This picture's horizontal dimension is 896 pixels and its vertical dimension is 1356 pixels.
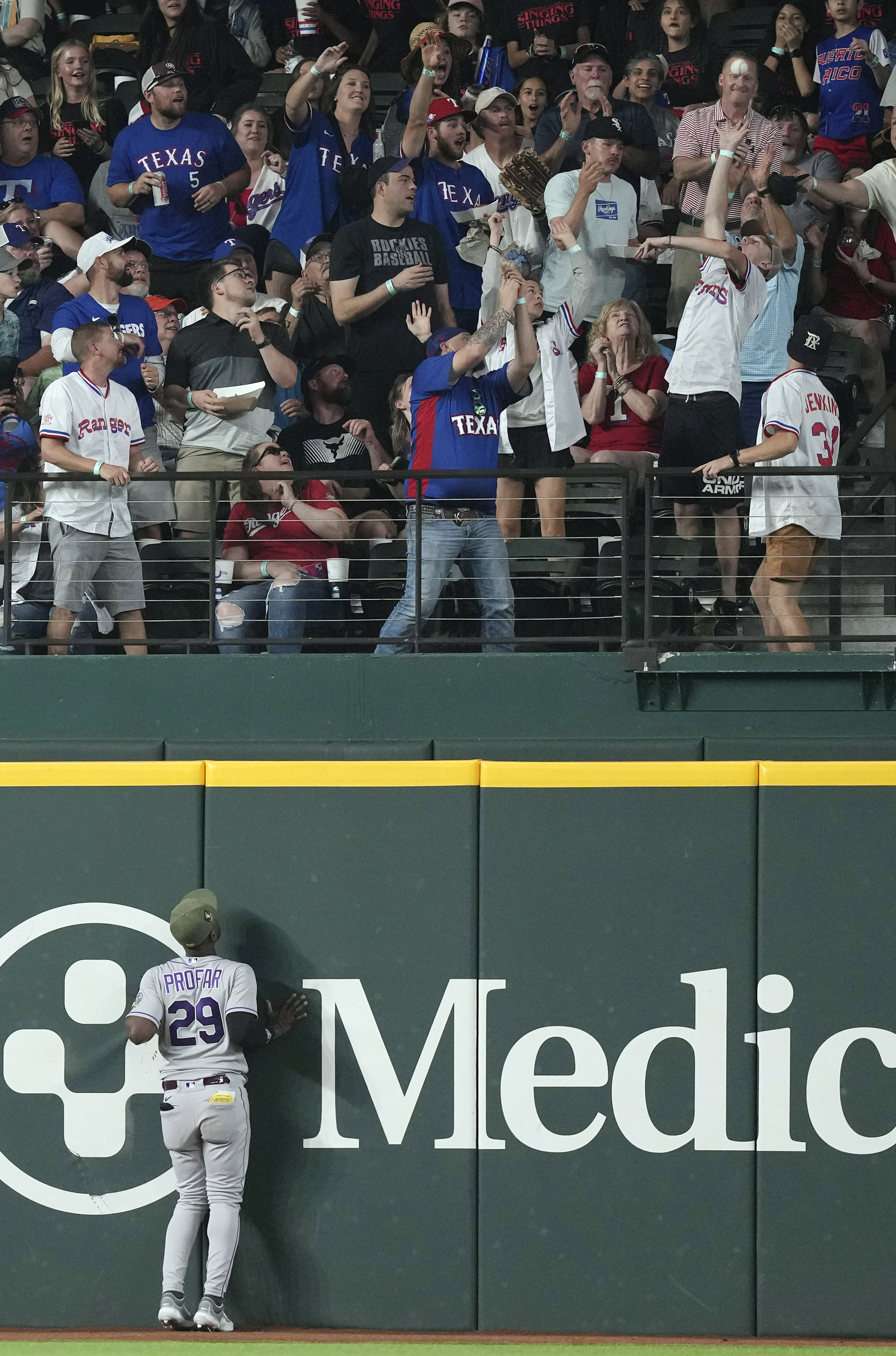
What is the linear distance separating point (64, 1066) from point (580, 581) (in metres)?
3.80

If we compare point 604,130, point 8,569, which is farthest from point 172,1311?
point 604,130

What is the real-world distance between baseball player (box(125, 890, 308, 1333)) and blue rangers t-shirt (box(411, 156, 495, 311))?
5363 mm

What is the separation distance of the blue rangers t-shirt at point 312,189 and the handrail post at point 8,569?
3.76 metres

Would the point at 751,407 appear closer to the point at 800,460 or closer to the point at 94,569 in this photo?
the point at 800,460

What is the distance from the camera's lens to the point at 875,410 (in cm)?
931

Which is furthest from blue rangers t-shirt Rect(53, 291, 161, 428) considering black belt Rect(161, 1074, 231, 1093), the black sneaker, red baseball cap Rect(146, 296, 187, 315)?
black belt Rect(161, 1074, 231, 1093)

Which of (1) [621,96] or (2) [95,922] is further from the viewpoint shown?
(1) [621,96]

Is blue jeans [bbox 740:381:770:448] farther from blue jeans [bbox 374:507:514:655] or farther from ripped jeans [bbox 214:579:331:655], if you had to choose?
ripped jeans [bbox 214:579:331:655]

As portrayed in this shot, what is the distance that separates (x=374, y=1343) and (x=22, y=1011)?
216 cm

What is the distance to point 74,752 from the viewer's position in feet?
24.7

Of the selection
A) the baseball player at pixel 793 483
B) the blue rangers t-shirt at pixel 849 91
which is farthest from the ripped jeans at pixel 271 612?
the blue rangers t-shirt at pixel 849 91

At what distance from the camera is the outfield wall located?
7117mm

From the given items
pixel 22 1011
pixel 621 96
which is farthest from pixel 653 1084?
pixel 621 96

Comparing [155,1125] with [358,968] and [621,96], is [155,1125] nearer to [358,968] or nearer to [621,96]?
[358,968]
